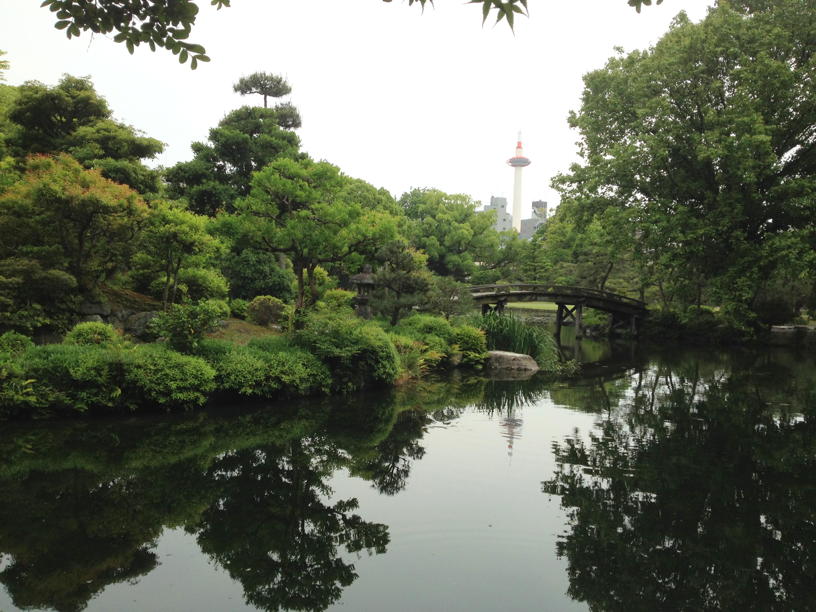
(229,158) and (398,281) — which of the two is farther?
(229,158)

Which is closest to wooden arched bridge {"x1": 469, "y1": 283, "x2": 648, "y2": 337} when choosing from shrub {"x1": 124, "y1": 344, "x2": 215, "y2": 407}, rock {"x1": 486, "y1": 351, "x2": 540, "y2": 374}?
rock {"x1": 486, "y1": 351, "x2": 540, "y2": 374}

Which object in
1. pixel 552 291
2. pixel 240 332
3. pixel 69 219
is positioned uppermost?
pixel 69 219

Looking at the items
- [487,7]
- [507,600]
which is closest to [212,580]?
[507,600]

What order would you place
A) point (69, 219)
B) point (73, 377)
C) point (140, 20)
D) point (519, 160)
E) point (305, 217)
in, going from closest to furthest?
point (140, 20) < point (73, 377) < point (69, 219) < point (305, 217) < point (519, 160)

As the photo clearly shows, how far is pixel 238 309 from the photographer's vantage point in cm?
1493

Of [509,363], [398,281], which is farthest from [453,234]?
[398,281]

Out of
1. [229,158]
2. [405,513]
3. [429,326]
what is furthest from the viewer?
[229,158]

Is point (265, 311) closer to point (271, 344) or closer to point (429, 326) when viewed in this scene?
point (271, 344)

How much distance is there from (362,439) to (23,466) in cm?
411

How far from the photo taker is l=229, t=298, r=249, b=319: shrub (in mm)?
14891

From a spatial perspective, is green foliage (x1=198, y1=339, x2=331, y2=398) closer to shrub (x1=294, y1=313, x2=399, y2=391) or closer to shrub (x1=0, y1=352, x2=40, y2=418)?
shrub (x1=294, y1=313, x2=399, y2=391)

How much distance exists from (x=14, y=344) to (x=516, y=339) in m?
12.5

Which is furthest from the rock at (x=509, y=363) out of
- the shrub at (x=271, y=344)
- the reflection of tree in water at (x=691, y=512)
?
the shrub at (x=271, y=344)

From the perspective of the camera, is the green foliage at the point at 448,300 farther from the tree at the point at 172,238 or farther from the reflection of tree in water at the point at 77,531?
the reflection of tree in water at the point at 77,531
